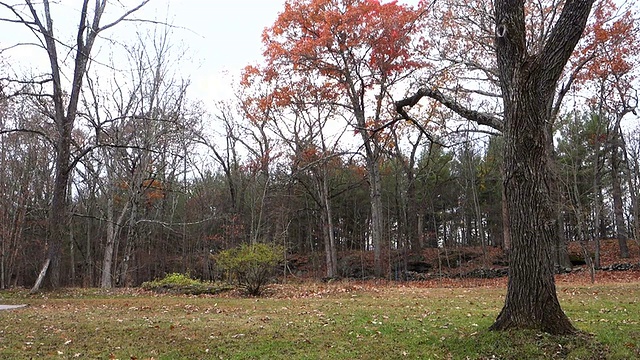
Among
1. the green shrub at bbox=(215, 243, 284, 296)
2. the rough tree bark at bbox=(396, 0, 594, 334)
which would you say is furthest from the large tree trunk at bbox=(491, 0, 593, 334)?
the green shrub at bbox=(215, 243, 284, 296)

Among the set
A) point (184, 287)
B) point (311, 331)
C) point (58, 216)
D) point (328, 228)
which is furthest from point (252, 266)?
point (328, 228)

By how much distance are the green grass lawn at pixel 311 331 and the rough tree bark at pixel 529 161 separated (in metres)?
0.35

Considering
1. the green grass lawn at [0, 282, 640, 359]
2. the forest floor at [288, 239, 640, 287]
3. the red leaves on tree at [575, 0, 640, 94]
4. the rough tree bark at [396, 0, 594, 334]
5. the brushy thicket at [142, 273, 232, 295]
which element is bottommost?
the forest floor at [288, 239, 640, 287]

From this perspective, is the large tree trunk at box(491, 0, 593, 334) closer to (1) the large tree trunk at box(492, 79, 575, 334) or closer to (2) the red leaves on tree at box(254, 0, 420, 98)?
(1) the large tree trunk at box(492, 79, 575, 334)

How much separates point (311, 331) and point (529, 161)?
12.3 feet

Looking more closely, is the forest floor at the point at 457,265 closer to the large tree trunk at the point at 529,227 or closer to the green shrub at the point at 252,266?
the green shrub at the point at 252,266

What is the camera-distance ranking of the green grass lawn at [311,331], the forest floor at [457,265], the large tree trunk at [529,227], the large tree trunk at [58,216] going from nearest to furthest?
the green grass lawn at [311,331]
the large tree trunk at [529,227]
the large tree trunk at [58,216]
the forest floor at [457,265]

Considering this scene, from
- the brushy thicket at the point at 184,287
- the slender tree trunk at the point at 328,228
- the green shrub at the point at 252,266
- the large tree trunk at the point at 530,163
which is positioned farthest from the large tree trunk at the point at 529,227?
the slender tree trunk at the point at 328,228

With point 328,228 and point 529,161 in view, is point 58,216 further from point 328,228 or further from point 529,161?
point 328,228

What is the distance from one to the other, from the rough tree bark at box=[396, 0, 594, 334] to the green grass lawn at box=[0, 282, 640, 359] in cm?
35

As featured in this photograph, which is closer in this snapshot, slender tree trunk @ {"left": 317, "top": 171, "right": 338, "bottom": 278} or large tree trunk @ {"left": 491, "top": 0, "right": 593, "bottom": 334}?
large tree trunk @ {"left": 491, "top": 0, "right": 593, "bottom": 334}

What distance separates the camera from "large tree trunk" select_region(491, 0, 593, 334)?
5660 millimetres

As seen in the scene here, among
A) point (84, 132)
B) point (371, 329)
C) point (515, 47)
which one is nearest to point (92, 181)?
point (84, 132)

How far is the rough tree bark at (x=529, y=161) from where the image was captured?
223 inches
